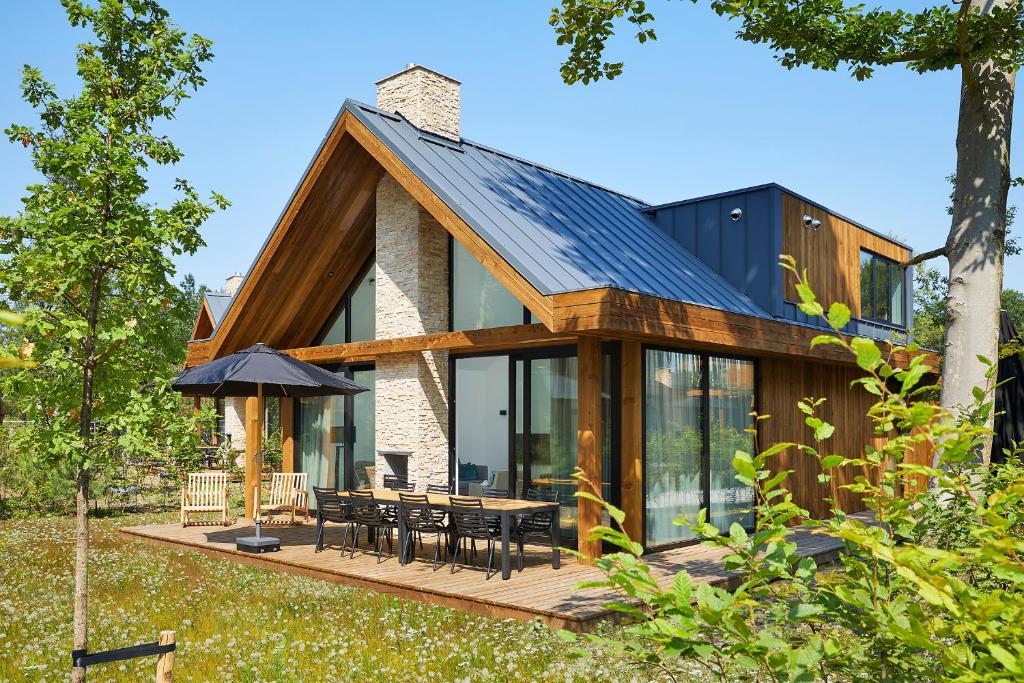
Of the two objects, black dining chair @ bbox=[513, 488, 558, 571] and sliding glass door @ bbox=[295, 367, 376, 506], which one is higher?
sliding glass door @ bbox=[295, 367, 376, 506]

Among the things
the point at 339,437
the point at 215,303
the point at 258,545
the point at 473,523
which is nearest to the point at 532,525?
the point at 473,523

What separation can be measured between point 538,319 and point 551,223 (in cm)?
132

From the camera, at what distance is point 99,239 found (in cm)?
635

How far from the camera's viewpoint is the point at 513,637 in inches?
287

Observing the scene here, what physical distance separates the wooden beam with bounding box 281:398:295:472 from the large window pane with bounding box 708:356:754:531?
7885 millimetres

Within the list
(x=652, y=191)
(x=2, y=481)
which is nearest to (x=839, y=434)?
(x=2, y=481)

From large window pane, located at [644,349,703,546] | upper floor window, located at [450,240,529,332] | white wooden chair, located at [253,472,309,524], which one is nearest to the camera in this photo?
large window pane, located at [644,349,703,546]

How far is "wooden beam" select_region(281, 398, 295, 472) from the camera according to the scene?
15.8 metres

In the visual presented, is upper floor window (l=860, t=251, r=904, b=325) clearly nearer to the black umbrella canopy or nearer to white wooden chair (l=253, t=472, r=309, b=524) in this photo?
the black umbrella canopy

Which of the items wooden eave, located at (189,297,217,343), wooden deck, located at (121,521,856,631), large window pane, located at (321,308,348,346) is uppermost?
wooden eave, located at (189,297,217,343)

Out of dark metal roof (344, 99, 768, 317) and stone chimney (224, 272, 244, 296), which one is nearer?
dark metal roof (344, 99, 768, 317)

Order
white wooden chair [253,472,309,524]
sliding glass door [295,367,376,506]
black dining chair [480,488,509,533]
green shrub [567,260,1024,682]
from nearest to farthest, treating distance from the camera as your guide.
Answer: green shrub [567,260,1024,682] < black dining chair [480,488,509,533] < white wooden chair [253,472,309,524] < sliding glass door [295,367,376,506]

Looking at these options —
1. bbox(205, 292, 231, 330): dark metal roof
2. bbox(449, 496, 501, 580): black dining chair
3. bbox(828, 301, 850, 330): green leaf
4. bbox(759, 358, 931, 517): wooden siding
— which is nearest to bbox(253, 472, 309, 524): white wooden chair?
bbox(449, 496, 501, 580): black dining chair

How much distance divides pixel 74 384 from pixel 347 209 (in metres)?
7.43
